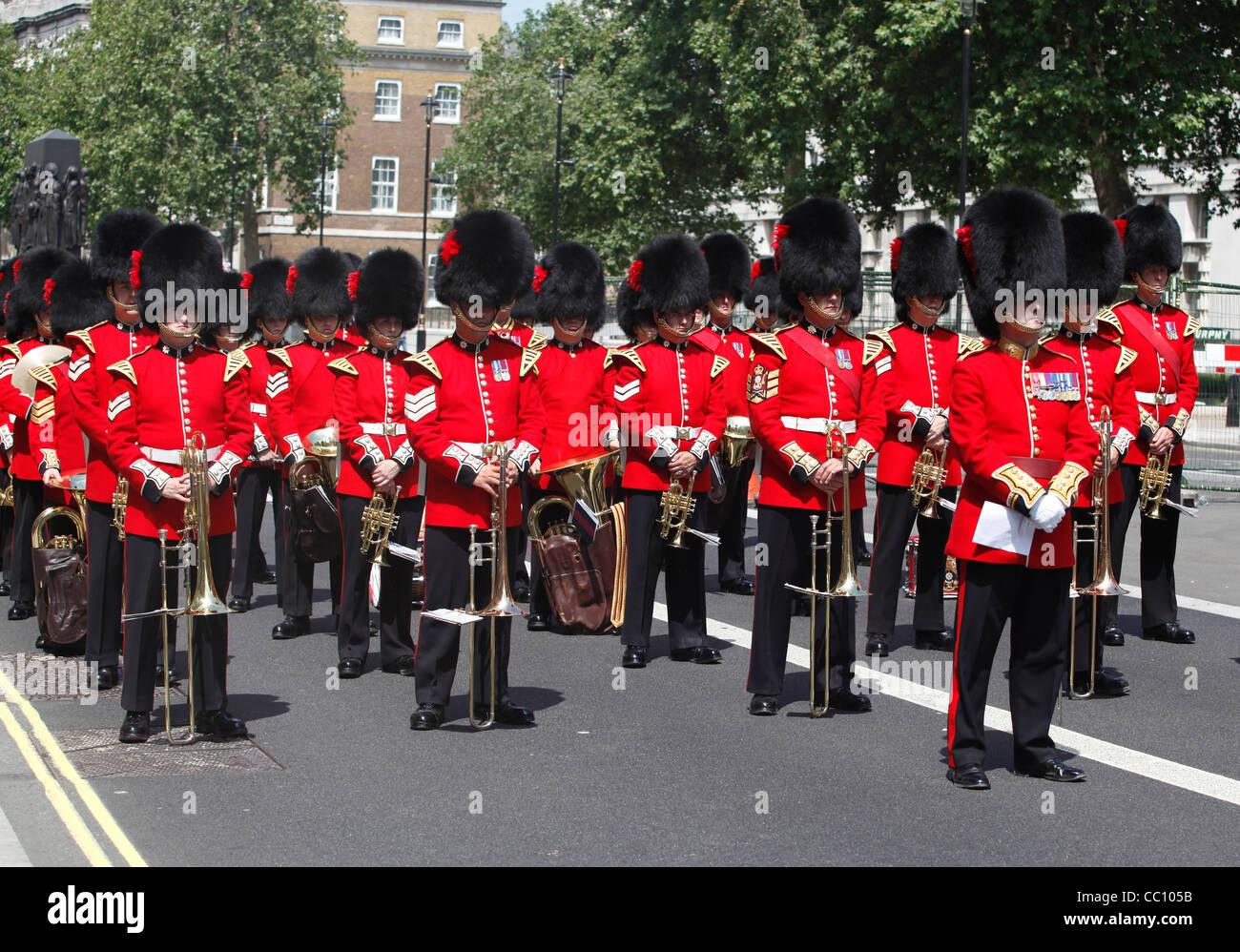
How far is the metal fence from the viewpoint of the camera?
19438 mm

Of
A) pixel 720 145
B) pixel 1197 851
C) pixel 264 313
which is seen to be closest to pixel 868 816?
pixel 1197 851

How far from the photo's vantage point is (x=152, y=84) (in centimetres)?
5300

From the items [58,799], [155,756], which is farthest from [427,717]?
[58,799]

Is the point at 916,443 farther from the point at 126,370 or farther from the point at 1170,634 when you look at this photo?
the point at 126,370

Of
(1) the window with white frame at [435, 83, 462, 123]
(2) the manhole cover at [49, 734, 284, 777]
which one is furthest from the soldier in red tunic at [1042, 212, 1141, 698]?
(1) the window with white frame at [435, 83, 462, 123]

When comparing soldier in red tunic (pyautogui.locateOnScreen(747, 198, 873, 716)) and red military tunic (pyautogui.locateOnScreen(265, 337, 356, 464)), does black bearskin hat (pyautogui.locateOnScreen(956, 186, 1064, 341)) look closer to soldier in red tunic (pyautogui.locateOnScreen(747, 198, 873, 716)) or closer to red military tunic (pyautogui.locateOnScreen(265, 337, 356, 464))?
soldier in red tunic (pyautogui.locateOnScreen(747, 198, 873, 716))

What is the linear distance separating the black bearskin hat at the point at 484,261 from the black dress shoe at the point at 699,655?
239 centimetres

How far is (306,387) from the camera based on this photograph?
10.0 meters

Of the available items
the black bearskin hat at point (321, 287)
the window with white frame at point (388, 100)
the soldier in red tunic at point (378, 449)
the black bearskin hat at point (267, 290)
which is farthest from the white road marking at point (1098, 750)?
the window with white frame at point (388, 100)

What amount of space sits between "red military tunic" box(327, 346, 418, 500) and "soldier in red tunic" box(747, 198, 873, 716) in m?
2.03

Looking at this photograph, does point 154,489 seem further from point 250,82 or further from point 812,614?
point 250,82

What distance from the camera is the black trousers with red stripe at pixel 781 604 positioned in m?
7.80

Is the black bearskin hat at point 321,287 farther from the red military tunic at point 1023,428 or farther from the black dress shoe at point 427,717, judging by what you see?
the red military tunic at point 1023,428

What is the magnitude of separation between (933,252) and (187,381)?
4418 mm
